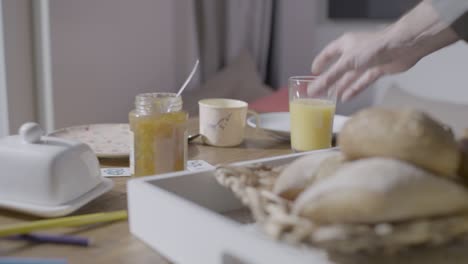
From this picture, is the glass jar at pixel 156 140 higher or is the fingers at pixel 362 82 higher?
the fingers at pixel 362 82

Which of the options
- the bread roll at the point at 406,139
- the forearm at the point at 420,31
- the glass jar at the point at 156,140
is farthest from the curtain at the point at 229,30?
the bread roll at the point at 406,139

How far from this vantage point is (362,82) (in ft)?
3.93

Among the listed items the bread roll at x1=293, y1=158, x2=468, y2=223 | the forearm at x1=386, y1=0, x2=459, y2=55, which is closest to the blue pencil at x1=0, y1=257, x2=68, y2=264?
the bread roll at x1=293, y1=158, x2=468, y2=223

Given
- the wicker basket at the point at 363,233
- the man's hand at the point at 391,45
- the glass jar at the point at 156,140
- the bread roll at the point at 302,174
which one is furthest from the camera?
the man's hand at the point at 391,45

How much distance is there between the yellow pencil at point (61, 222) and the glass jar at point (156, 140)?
6.0 inches

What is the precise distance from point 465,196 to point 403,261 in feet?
0.24

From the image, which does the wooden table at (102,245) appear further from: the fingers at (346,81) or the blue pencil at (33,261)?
the fingers at (346,81)

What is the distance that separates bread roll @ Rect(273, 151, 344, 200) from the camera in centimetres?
56

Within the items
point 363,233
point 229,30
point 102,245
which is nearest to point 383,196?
point 363,233

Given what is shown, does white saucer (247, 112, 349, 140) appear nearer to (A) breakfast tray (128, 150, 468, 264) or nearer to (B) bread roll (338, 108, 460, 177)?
(A) breakfast tray (128, 150, 468, 264)

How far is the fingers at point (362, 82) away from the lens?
118cm

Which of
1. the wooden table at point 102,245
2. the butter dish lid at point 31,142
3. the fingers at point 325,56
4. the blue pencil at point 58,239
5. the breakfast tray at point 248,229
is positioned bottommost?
the wooden table at point 102,245

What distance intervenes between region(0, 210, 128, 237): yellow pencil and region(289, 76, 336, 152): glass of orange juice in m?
0.51

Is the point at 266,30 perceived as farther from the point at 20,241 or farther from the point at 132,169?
the point at 20,241
